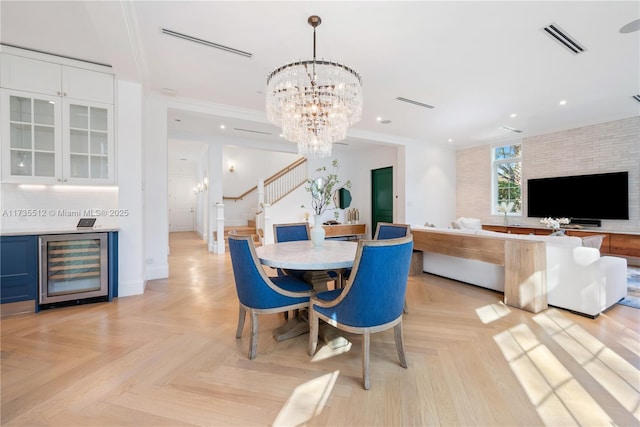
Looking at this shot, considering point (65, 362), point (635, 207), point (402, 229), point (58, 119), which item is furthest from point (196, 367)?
point (635, 207)

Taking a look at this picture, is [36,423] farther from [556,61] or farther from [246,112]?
[556,61]

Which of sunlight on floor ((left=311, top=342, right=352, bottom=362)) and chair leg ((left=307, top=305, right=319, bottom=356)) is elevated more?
chair leg ((left=307, top=305, right=319, bottom=356))

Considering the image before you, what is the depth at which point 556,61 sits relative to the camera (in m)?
3.23

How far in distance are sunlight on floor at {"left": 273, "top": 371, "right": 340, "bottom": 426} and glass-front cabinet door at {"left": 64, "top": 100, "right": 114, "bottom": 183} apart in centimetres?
332

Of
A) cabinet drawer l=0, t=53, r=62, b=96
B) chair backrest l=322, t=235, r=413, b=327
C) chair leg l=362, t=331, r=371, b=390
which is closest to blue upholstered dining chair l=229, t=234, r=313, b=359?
chair backrest l=322, t=235, r=413, b=327

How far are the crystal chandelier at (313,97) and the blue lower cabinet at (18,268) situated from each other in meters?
2.89

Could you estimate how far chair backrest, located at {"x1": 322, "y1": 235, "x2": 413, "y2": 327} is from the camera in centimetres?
160

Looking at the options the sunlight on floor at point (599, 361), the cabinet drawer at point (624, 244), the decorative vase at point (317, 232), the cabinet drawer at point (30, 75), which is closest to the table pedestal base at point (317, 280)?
the decorative vase at point (317, 232)

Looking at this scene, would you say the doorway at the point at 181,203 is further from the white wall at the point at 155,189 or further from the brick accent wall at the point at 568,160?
the brick accent wall at the point at 568,160

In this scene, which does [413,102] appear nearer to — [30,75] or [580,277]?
[580,277]

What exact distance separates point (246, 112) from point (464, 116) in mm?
4187

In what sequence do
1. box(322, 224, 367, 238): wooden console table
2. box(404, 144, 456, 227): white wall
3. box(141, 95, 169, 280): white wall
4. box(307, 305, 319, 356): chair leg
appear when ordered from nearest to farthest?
box(307, 305, 319, 356): chair leg → box(141, 95, 169, 280): white wall → box(404, 144, 456, 227): white wall → box(322, 224, 367, 238): wooden console table

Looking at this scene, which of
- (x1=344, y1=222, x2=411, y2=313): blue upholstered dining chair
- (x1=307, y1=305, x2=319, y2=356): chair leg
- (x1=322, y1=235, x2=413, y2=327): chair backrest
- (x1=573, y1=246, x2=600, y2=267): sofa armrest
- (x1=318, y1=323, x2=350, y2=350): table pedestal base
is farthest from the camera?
(x1=344, y1=222, x2=411, y2=313): blue upholstered dining chair

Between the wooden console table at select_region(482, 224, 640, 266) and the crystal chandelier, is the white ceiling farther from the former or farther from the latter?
the wooden console table at select_region(482, 224, 640, 266)
